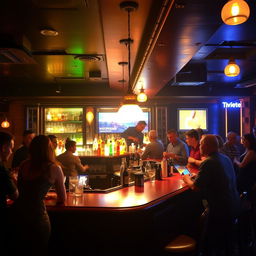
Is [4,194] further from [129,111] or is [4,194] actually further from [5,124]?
[5,124]

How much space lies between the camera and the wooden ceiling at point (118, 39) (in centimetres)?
302

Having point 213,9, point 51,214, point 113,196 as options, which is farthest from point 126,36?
point 51,214

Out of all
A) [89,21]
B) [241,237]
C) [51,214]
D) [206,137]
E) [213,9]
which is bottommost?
[241,237]

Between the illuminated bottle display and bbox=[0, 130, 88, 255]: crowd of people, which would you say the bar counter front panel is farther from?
the illuminated bottle display

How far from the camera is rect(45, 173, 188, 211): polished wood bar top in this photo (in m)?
2.63

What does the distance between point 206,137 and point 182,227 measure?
3.97ft

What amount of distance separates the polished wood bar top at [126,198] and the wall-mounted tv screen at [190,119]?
5.87 meters

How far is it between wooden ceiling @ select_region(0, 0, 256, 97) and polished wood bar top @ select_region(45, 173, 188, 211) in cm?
170

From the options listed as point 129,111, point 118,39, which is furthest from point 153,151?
point 118,39

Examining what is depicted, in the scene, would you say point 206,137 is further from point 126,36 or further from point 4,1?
point 4,1

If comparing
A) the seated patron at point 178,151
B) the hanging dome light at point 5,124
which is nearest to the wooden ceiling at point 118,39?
the seated patron at point 178,151

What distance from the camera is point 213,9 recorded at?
104 inches

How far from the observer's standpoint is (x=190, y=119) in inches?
367

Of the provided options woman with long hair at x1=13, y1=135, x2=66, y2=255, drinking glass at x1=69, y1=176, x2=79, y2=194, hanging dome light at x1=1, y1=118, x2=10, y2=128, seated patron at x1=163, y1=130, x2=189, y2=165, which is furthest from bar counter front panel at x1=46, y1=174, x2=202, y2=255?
hanging dome light at x1=1, y1=118, x2=10, y2=128
